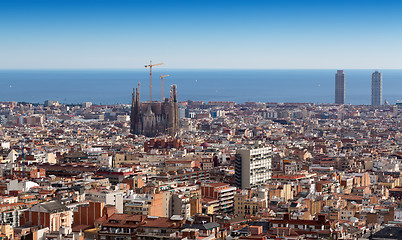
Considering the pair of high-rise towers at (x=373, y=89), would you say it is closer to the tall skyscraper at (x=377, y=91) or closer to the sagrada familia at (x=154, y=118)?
the tall skyscraper at (x=377, y=91)

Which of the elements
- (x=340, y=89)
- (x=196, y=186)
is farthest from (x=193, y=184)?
(x=340, y=89)

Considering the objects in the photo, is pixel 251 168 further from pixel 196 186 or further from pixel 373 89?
pixel 373 89

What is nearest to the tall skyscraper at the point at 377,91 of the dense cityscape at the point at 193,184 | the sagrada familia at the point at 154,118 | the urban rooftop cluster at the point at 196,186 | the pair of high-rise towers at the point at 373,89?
the pair of high-rise towers at the point at 373,89

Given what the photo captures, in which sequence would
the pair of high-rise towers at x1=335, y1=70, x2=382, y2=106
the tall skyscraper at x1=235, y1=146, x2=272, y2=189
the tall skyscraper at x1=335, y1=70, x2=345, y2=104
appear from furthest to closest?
1. the tall skyscraper at x1=335, y1=70, x2=345, y2=104
2. the pair of high-rise towers at x1=335, y1=70, x2=382, y2=106
3. the tall skyscraper at x1=235, y1=146, x2=272, y2=189

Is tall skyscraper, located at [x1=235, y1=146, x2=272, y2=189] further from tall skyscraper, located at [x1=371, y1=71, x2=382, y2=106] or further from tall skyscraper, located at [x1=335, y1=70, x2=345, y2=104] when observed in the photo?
tall skyscraper, located at [x1=335, y1=70, x2=345, y2=104]

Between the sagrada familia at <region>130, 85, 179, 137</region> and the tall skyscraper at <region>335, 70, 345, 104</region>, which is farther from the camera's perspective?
the tall skyscraper at <region>335, 70, 345, 104</region>

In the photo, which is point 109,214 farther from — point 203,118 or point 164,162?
point 203,118

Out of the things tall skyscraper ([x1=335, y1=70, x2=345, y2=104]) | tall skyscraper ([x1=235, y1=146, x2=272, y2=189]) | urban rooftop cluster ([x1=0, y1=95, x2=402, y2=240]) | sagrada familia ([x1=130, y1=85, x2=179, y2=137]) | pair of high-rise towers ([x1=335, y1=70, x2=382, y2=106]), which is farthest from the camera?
tall skyscraper ([x1=335, y1=70, x2=345, y2=104])

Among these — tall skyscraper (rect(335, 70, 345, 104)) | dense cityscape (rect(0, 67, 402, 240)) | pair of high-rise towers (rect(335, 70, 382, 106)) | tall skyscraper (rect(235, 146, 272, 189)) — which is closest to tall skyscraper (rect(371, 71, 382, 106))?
pair of high-rise towers (rect(335, 70, 382, 106))
